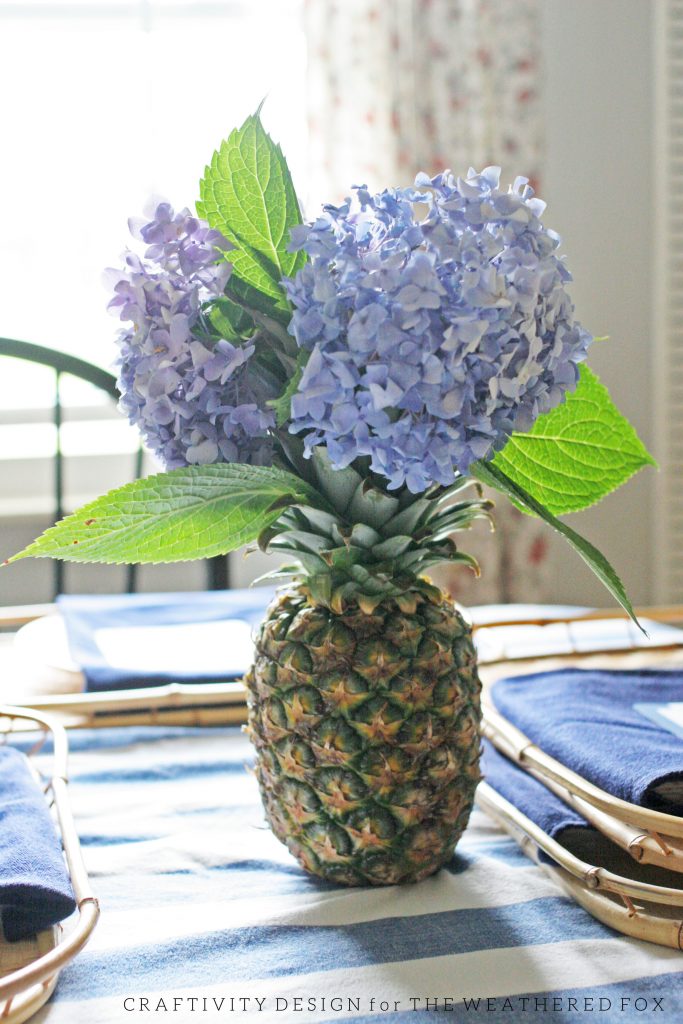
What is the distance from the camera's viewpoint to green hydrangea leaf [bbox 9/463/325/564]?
1.86 ft

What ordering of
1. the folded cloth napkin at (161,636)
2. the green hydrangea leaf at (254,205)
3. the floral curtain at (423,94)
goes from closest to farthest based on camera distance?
the green hydrangea leaf at (254,205)
the folded cloth napkin at (161,636)
the floral curtain at (423,94)

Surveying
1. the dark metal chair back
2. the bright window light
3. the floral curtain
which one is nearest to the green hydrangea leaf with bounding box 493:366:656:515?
the dark metal chair back

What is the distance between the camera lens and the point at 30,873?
563 millimetres

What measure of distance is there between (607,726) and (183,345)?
38cm

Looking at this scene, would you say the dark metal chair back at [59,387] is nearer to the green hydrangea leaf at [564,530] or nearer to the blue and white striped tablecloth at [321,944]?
the blue and white striped tablecloth at [321,944]

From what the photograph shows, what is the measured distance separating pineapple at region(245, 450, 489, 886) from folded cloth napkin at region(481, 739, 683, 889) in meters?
0.06

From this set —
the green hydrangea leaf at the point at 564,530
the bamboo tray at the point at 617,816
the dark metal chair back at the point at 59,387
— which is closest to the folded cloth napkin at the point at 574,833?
the bamboo tray at the point at 617,816

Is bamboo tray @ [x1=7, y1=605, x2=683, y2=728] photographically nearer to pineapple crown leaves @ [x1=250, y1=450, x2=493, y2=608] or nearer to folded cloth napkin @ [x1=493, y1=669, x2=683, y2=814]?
folded cloth napkin @ [x1=493, y1=669, x2=683, y2=814]

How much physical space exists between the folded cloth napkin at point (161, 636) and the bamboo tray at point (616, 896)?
40cm

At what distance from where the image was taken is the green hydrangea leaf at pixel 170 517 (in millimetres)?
568

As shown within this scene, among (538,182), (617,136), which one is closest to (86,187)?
(538,182)

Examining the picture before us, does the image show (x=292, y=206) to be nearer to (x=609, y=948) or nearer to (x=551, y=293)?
(x=551, y=293)

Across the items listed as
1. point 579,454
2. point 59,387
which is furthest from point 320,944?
point 59,387

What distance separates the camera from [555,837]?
66 cm
